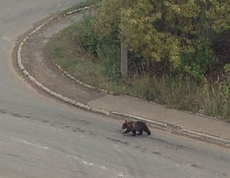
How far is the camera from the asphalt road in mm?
12703

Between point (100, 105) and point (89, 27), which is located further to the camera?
point (89, 27)

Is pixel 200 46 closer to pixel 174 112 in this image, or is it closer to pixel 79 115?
pixel 174 112

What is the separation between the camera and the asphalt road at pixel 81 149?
12703 millimetres

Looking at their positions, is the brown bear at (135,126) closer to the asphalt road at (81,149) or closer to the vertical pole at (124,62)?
the asphalt road at (81,149)

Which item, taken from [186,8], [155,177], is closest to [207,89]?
[186,8]

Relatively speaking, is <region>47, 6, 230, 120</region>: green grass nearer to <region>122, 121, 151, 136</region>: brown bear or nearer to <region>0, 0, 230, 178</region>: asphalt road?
<region>0, 0, 230, 178</region>: asphalt road

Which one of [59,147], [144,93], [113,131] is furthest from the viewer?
[144,93]

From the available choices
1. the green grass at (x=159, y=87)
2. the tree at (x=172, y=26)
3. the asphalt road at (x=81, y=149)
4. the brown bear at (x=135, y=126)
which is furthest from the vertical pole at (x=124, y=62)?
the brown bear at (x=135, y=126)

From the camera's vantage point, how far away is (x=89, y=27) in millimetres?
22203

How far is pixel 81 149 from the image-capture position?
1386 centimetres

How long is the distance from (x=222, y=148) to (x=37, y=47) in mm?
10439

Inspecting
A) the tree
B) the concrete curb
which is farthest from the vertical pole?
the concrete curb

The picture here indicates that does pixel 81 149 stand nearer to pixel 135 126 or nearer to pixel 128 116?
pixel 135 126

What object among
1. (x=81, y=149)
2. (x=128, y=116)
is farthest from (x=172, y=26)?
(x=81, y=149)
